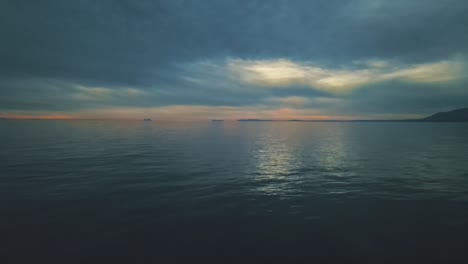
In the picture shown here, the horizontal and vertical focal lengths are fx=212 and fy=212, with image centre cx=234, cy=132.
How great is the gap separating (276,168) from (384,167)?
13.5 meters

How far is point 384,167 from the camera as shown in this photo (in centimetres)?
2638

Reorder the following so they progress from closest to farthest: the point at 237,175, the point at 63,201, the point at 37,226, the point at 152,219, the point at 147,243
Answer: the point at 147,243 < the point at 37,226 < the point at 152,219 < the point at 63,201 < the point at 237,175

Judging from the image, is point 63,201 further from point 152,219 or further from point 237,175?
point 237,175

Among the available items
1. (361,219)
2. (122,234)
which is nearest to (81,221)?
(122,234)

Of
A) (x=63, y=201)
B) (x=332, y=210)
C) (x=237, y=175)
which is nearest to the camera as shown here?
(x=332, y=210)

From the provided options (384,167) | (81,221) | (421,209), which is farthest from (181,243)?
(384,167)

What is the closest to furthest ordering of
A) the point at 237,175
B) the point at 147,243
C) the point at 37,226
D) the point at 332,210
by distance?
the point at 147,243 < the point at 37,226 < the point at 332,210 < the point at 237,175

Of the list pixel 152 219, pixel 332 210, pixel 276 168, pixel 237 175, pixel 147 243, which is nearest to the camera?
pixel 147 243

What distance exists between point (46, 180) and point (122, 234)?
48.5 ft

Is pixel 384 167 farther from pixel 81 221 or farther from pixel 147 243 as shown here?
pixel 81 221

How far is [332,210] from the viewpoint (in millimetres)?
13578

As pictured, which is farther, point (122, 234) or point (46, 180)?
point (46, 180)

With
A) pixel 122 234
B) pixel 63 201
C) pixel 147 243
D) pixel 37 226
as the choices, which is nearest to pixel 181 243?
pixel 147 243

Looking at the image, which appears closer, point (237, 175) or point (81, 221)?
point (81, 221)
